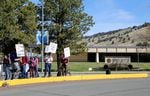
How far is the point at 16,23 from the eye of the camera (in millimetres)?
53062

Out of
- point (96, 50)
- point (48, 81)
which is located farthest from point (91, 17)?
point (96, 50)

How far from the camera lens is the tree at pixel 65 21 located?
1962 inches

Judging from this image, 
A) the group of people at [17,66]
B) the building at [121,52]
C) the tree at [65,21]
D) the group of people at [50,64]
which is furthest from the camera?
the building at [121,52]

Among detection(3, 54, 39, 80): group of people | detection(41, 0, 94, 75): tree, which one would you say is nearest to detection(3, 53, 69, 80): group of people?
detection(3, 54, 39, 80): group of people

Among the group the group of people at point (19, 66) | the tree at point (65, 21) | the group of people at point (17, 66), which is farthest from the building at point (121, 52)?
the group of people at point (17, 66)

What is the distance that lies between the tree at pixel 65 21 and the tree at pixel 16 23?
101 inches

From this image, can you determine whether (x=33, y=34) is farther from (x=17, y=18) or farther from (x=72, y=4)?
(x=72, y=4)

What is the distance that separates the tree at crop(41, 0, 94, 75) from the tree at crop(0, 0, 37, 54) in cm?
256

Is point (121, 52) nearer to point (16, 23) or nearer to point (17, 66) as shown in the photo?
point (16, 23)

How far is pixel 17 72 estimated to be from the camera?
1156 inches

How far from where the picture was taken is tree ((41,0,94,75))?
49.8 meters

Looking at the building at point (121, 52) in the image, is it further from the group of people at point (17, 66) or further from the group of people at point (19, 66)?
the group of people at point (17, 66)

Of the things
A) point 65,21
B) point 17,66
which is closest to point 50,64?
point 17,66

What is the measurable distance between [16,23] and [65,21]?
5.99 meters
